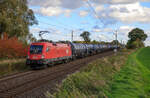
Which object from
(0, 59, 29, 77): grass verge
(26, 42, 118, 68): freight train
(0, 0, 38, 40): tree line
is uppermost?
(0, 0, 38, 40): tree line

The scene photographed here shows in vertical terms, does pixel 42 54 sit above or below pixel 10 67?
above

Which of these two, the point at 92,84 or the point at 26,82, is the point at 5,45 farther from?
the point at 92,84

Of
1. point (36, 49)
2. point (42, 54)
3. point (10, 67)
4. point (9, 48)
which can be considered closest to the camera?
point (10, 67)

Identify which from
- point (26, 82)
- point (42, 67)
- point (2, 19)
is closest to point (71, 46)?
point (42, 67)

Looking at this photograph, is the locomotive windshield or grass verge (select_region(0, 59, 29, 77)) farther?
the locomotive windshield

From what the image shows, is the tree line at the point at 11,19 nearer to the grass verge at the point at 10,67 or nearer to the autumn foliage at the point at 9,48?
the autumn foliage at the point at 9,48

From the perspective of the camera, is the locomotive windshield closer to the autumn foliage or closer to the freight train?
the freight train

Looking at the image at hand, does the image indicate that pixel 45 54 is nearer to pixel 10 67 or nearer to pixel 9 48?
pixel 10 67

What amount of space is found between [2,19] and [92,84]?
2392cm

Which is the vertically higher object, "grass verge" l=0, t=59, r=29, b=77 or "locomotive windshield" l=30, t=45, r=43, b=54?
"locomotive windshield" l=30, t=45, r=43, b=54

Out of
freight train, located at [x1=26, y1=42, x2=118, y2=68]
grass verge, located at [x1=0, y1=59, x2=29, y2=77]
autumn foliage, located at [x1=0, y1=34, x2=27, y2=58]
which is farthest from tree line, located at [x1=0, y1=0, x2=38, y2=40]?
grass verge, located at [x1=0, y1=59, x2=29, y2=77]

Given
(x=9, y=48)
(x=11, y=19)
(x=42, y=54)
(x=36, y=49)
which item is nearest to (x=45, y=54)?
(x=42, y=54)

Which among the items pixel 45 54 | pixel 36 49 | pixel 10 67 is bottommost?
pixel 10 67

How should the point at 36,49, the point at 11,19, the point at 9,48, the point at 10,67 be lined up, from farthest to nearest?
the point at 11,19
the point at 9,48
the point at 36,49
the point at 10,67
